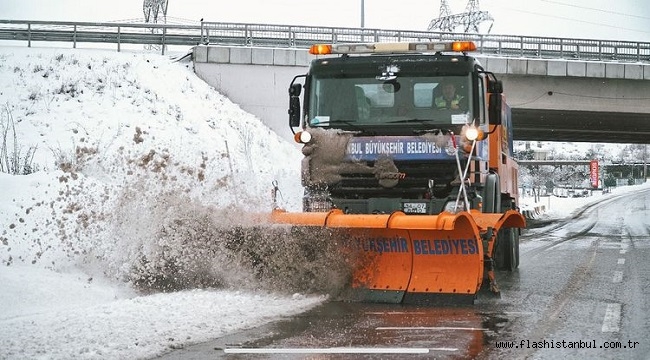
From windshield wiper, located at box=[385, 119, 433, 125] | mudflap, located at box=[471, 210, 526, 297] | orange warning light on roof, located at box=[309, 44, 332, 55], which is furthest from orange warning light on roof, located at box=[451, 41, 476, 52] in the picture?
mudflap, located at box=[471, 210, 526, 297]

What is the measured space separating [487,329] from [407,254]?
5.96ft

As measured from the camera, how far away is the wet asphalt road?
5.78 m

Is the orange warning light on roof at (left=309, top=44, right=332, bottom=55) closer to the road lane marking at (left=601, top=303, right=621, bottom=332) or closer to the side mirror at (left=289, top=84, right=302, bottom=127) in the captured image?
the side mirror at (left=289, top=84, right=302, bottom=127)

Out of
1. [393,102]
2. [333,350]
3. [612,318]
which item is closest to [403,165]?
[393,102]

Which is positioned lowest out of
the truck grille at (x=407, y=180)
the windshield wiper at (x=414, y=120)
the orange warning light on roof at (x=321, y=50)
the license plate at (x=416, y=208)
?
the license plate at (x=416, y=208)

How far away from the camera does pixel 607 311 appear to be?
7.82 metres

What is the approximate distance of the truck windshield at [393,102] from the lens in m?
9.08

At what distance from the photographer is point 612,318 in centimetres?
741

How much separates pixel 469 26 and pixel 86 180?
54581 mm

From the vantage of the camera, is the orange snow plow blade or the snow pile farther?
the orange snow plow blade

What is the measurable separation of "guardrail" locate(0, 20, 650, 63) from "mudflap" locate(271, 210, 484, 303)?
2114 centimetres

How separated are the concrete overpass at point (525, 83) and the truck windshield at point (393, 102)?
696 inches

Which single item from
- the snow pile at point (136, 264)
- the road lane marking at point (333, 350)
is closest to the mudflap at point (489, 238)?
the snow pile at point (136, 264)

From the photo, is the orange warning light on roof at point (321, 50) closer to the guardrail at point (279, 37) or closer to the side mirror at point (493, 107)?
the side mirror at point (493, 107)
